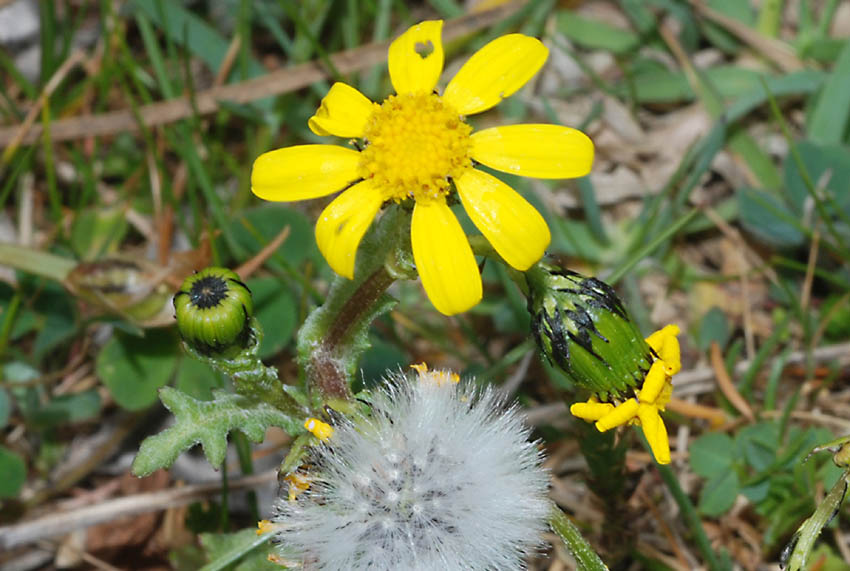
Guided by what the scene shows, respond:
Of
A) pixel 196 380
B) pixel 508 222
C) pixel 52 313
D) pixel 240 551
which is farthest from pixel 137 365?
pixel 508 222

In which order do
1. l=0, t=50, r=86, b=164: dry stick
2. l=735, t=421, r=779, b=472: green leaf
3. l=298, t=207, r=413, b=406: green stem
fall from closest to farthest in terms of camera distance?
l=298, t=207, r=413, b=406: green stem
l=735, t=421, r=779, b=472: green leaf
l=0, t=50, r=86, b=164: dry stick

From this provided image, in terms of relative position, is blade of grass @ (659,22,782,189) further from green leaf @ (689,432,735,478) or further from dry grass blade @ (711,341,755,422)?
green leaf @ (689,432,735,478)

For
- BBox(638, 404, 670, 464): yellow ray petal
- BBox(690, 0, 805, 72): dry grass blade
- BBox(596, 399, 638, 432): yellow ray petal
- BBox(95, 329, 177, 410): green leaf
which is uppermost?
BBox(690, 0, 805, 72): dry grass blade

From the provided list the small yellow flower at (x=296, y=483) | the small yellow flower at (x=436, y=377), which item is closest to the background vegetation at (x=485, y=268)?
the small yellow flower at (x=436, y=377)

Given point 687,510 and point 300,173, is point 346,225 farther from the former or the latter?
point 687,510

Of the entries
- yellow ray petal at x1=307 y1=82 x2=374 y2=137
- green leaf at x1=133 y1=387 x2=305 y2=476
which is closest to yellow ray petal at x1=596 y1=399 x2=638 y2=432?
green leaf at x1=133 y1=387 x2=305 y2=476

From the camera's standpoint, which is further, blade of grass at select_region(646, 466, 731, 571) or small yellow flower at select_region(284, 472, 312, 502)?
blade of grass at select_region(646, 466, 731, 571)
